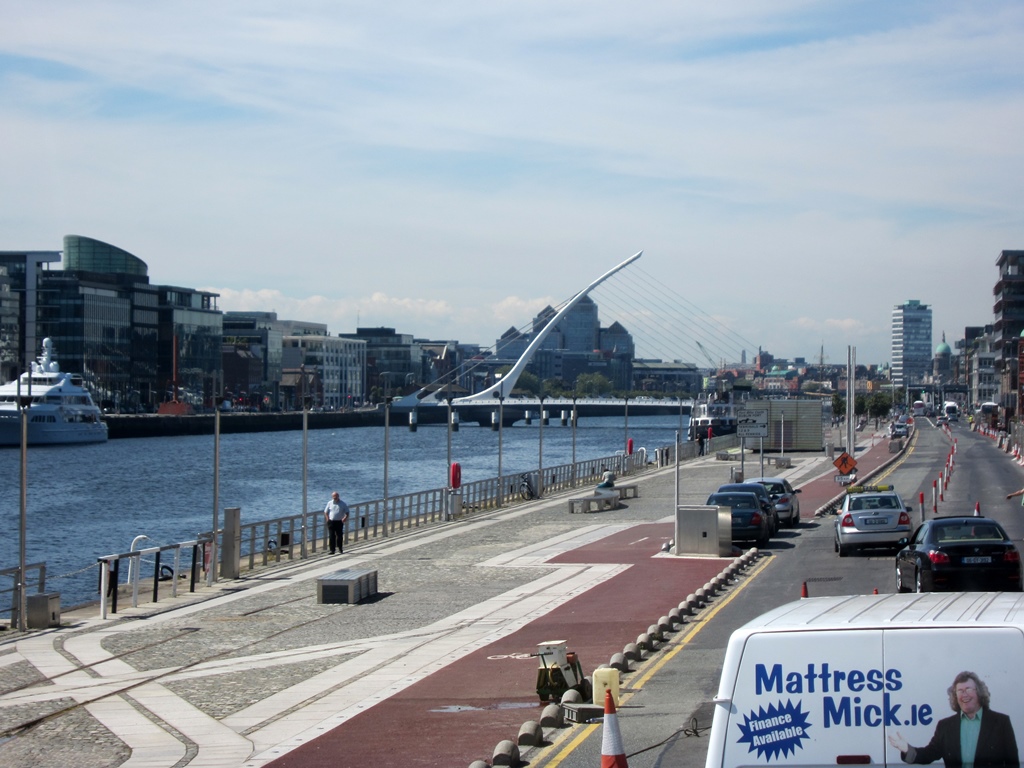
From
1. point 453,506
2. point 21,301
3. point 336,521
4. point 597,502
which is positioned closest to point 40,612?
point 336,521

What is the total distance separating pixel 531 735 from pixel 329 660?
260 inches

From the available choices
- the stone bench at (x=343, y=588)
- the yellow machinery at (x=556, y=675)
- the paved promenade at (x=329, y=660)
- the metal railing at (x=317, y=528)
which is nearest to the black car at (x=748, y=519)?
the paved promenade at (x=329, y=660)

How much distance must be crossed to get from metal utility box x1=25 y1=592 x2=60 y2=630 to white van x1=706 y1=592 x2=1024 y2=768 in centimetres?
1936

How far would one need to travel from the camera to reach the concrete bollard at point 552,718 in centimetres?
1277

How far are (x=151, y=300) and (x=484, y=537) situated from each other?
16108 cm

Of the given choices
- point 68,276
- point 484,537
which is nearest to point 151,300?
point 68,276

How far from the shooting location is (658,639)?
1770 cm

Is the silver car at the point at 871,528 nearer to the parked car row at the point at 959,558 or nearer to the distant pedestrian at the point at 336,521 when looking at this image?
the parked car row at the point at 959,558

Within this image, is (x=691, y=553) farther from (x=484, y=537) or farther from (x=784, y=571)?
(x=484, y=537)

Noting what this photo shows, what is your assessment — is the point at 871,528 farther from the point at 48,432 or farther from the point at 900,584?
the point at 48,432

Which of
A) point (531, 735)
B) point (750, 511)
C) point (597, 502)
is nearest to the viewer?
point (531, 735)

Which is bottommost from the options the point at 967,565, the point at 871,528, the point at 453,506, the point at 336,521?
the point at 453,506

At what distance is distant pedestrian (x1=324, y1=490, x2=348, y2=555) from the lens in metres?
34.2

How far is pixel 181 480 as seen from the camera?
310ft
